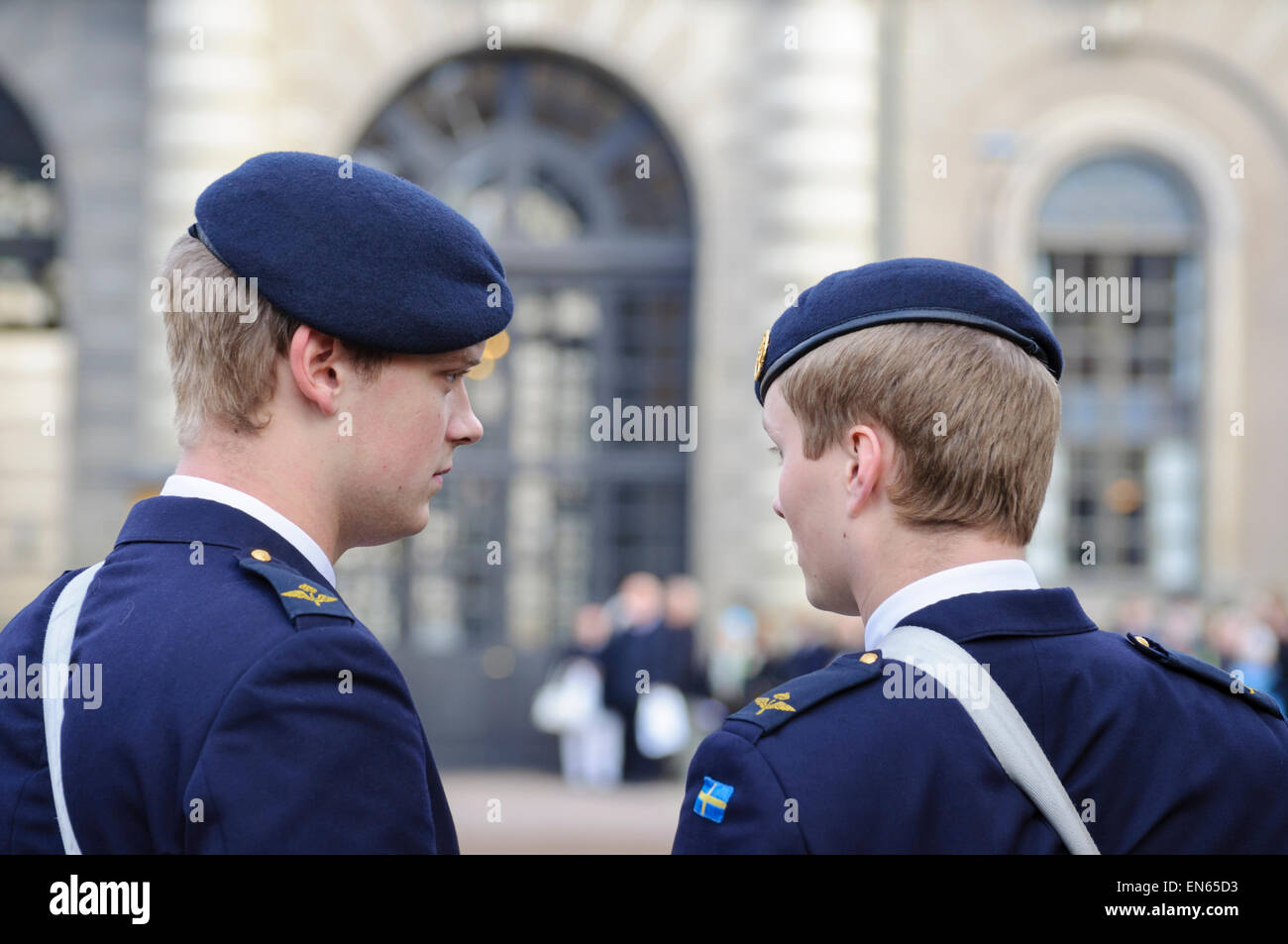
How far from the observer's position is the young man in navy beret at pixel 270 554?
1457 mm

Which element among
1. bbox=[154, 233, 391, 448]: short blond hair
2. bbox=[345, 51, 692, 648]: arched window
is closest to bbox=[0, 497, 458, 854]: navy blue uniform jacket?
bbox=[154, 233, 391, 448]: short blond hair

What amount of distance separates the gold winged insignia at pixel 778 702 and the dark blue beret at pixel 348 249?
0.59 m

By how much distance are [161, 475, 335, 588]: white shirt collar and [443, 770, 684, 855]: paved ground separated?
24.3ft

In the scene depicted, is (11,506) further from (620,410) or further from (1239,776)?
(1239,776)

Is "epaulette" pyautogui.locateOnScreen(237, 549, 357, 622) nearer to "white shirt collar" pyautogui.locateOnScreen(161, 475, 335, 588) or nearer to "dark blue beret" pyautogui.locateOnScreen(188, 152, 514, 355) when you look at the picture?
"white shirt collar" pyautogui.locateOnScreen(161, 475, 335, 588)

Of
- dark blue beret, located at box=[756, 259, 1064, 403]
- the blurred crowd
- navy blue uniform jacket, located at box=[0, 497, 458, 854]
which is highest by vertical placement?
dark blue beret, located at box=[756, 259, 1064, 403]

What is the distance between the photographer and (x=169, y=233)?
560 inches

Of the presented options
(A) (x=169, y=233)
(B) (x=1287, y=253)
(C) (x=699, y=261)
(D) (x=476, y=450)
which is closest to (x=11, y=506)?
(A) (x=169, y=233)

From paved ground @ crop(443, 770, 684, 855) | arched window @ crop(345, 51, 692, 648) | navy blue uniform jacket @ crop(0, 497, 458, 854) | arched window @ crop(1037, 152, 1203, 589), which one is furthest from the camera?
arched window @ crop(345, 51, 692, 648)

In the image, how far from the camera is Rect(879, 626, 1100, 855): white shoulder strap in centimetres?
155

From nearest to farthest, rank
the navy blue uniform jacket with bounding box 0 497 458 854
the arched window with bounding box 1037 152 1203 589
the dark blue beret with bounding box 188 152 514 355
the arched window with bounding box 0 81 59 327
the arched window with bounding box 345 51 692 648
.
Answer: the navy blue uniform jacket with bounding box 0 497 458 854, the dark blue beret with bounding box 188 152 514 355, the arched window with bounding box 1037 152 1203 589, the arched window with bounding box 345 51 692 648, the arched window with bounding box 0 81 59 327

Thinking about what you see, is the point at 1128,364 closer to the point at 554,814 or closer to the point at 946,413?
the point at 554,814

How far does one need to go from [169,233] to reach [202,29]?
2044 millimetres

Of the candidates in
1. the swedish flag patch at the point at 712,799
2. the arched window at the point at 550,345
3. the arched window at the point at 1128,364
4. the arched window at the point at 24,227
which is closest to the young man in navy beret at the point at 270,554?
the swedish flag patch at the point at 712,799
